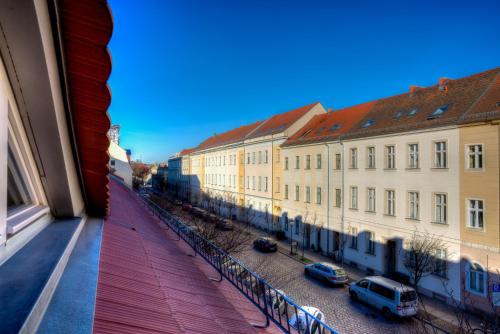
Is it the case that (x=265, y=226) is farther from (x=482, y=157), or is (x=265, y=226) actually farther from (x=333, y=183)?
(x=482, y=157)

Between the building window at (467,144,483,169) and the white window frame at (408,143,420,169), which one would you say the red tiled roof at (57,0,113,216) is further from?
the white window frame at (408,143,420,169)

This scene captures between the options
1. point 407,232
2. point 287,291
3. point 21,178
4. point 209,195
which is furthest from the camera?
point 209,195

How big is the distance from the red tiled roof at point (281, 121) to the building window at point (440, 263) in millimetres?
19562

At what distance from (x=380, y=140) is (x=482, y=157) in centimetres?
647

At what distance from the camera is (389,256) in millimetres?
20172

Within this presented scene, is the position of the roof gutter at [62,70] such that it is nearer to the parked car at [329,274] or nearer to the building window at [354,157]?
the parked car at [329,274]

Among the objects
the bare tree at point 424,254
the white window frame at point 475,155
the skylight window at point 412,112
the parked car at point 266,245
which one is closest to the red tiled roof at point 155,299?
the bare tree at point 424,254

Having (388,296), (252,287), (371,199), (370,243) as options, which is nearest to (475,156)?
(371,199)

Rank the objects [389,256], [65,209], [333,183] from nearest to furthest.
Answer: [65,209], [389,256], [333,183]

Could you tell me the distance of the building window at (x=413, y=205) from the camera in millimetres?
18391

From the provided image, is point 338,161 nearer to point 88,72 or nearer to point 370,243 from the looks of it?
point 370,243

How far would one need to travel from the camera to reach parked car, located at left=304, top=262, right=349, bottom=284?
60.0ft

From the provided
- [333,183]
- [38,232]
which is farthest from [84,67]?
[333,183]

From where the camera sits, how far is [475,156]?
50.8 ft
